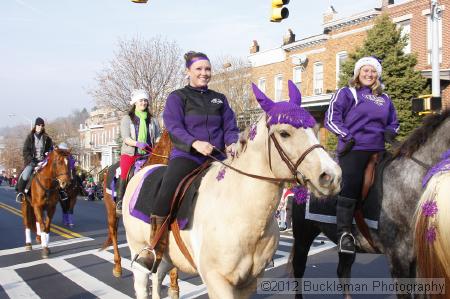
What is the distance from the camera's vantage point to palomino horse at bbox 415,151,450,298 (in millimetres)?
2559

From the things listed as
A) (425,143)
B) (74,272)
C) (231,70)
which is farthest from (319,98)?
(425,143)

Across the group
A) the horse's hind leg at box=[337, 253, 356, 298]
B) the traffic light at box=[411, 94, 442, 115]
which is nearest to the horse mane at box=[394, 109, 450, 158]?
the horse's hind leg at box=[337, 253, 356, 298]

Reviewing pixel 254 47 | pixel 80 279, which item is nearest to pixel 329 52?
pixel 254 47

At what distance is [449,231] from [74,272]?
26.1 feet

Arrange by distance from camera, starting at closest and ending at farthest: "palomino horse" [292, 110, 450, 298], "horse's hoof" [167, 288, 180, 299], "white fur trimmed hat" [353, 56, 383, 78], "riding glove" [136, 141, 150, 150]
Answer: "palomino horse" [292, 110, 450, 298] < "white fur trimmed hat" [353, 56, 383, 78] < "horse's hoof" [167, 288, 180, 299] < "riding glove" [136, 141, 150, 150]

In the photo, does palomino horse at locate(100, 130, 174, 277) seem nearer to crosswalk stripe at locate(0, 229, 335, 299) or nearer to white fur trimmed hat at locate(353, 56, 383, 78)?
crosswalk stripe at locate(0, 229, 335, 299)

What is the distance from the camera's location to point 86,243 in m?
12.5

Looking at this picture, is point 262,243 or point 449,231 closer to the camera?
point 449,231

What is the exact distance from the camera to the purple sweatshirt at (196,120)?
455cm

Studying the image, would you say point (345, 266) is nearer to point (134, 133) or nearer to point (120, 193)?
point (120, 193)

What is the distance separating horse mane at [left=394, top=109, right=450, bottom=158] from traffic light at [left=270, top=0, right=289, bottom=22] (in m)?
7.10

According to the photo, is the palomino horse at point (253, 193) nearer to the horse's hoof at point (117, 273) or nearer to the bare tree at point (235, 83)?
the horse's hoof at point (117, 273)

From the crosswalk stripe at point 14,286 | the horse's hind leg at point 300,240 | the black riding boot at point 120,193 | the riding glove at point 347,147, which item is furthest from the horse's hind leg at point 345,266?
the crosswalk stripe at point 14,286

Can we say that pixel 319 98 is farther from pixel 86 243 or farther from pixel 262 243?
pixel 262 243
